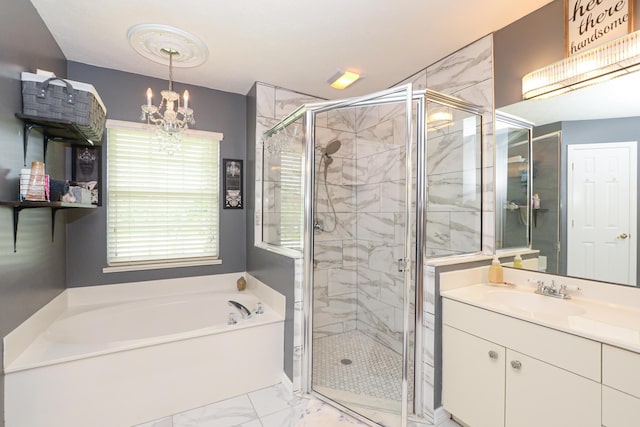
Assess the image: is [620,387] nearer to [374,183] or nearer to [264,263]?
[374,183]

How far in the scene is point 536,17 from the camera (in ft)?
5.85

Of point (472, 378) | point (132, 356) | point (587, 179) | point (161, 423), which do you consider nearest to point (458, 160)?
point (587, 179)

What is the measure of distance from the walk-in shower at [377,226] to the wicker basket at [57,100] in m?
1.36

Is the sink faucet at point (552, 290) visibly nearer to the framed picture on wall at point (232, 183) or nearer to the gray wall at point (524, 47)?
the gray wall at point (524, 47)

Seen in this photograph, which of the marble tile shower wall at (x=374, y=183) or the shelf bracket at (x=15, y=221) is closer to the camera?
the shelf bracket at (x=15, y=221)

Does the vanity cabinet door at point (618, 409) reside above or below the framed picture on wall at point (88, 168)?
below

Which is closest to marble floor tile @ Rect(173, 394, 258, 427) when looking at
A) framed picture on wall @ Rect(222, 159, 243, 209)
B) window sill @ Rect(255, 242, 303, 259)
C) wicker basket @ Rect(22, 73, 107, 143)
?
window sill @ Rect(255, 242, 303, 259)

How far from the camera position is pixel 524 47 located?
1.84 m

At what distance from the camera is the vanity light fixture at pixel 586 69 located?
141 cm

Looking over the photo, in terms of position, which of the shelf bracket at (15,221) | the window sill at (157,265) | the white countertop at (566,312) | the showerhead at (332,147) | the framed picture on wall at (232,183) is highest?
the showerhead at (332,147)

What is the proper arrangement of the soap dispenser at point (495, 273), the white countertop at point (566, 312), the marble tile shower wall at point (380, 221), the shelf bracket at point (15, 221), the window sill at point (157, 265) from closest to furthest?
the white countertop at point (566, 312) < the shelf bracket at point (15, 221) < the soap dispenser at point (495, 273) < the marble tile shower wall at point (380, 221) < the window sill at point (157, 265)

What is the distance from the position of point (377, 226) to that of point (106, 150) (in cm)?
254

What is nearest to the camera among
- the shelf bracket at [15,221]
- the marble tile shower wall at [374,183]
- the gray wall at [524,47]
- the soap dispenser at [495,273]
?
the shelf bracket at [15,221]

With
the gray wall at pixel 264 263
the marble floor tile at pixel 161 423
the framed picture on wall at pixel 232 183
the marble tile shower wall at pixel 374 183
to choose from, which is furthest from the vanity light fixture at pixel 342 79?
the marble floor tile at pixel 161 423
